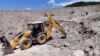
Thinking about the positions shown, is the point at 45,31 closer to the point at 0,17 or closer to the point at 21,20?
the point at 21,20

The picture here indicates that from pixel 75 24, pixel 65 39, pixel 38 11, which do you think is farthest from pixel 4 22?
pixel 65 39

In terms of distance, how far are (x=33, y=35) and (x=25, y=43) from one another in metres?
1.23

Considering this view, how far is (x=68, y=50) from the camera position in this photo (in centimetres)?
2041

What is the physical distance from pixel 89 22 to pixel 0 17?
26412mm

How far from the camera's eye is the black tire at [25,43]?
20681 mm

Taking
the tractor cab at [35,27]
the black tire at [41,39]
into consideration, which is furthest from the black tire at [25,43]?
the tractor cab at [35,27]

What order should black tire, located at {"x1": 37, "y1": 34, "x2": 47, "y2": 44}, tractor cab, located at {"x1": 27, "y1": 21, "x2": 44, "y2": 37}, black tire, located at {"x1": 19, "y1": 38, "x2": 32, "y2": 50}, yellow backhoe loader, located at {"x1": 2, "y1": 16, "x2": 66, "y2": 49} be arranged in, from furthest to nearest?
tractor cab, located at {"x1": 27, "y1": 21, "x2": 44, "y2": 37} → black tire, located at {"x1": 37, "y1": 34, "x2": 47, "y2": 44} → yellow backhoe loader, located at {"x1": 2, "y1": 16, "x2": 66, "y2": 49} → black tire, located at {"x1": 19, "y1": 38, "x2": 32, "y2": 50}

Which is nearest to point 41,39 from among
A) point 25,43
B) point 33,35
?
point 33,35

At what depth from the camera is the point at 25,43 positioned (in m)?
21.0

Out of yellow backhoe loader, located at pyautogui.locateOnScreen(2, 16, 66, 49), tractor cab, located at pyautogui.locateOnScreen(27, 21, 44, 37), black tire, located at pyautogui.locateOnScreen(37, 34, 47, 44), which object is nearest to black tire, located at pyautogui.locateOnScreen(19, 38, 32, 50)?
yellow backhoe loader, located at pyautogui.locateOnScreen(2, 16, 66, 49)

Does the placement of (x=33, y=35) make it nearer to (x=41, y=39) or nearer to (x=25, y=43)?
(x=41, y=39)

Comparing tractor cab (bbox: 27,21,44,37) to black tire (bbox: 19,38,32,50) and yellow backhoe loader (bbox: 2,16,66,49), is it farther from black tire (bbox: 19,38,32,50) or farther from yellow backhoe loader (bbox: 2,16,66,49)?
black tire (bbox: 19,38,32,50)

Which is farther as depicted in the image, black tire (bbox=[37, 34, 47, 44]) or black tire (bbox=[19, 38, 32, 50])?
black tire (bbox=[37, 34, 47, 44])

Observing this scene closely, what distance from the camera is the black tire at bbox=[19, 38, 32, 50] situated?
814 inches
